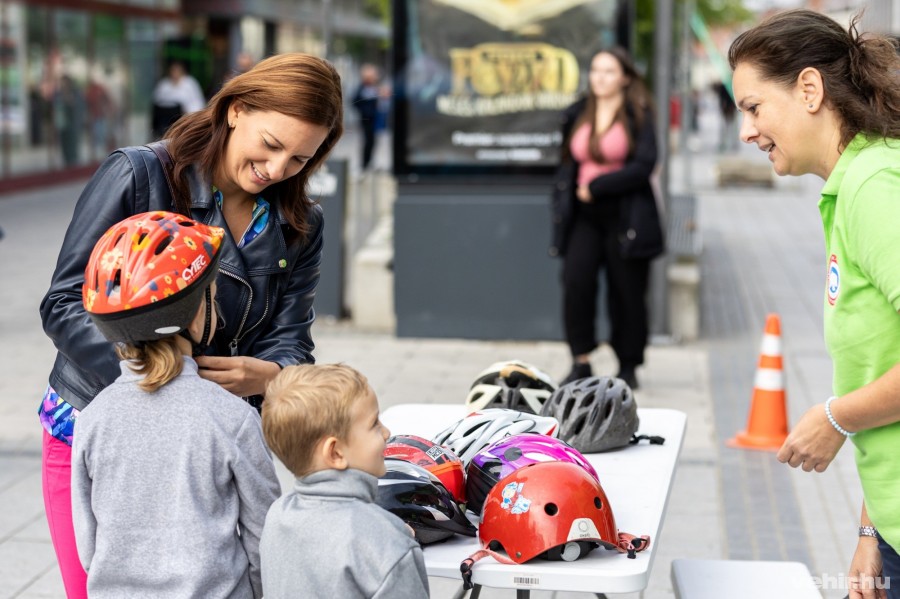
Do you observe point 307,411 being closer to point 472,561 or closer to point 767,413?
point 472,561

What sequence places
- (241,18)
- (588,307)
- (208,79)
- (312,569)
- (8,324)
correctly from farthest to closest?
(241,18), (208,79), (8,324), (588,307), (312,569)

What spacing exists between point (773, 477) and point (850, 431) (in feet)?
12.4

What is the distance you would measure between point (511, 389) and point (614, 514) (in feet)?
2.87

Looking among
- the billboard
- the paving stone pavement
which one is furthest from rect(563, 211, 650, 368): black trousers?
the billboard

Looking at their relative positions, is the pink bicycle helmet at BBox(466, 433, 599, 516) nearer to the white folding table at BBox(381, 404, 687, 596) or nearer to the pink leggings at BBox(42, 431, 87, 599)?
the white folding table at BBox(381, 404, 687, 596)

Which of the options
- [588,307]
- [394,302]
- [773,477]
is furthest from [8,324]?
[773,477]

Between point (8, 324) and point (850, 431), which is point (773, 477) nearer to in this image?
point (850, 431)

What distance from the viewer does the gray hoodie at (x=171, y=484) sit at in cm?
238

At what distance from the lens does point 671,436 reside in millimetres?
3637

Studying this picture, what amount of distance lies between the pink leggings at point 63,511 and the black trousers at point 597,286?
496cm

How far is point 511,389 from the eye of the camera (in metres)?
3.68

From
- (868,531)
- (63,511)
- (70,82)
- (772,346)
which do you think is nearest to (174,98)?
(70,82)

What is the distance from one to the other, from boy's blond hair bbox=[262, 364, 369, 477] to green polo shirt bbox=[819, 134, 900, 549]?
939 mm

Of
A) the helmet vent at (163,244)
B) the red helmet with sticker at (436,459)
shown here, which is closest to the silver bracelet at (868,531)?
the red helmet with sticker at (436,459)
